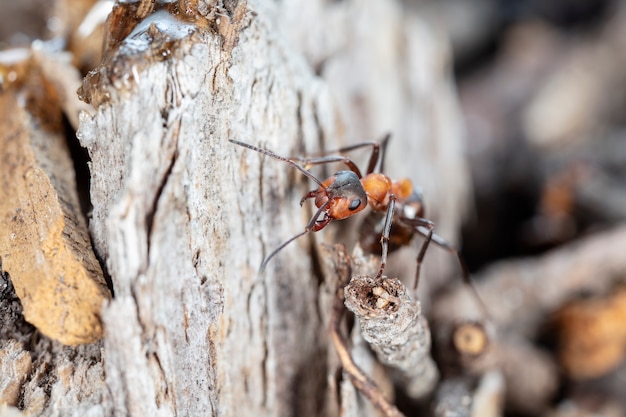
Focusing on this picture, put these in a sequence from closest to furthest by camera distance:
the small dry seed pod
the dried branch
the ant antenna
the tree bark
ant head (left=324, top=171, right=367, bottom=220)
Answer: the tree bark, the small dry seed pod, the ant antenna, the dried branch, ant head (left=324, top=171, right=367, bottom=220)

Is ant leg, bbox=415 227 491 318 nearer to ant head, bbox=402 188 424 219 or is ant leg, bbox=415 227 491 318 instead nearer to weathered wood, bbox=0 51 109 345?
ant head, bbox=402 188 424 219

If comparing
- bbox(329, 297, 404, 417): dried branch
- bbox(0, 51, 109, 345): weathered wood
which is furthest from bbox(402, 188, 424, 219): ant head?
bbox(0, 51, 109, 345): weathered wood

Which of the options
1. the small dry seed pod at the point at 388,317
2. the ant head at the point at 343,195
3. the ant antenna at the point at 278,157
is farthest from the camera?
the ant head at the point at 343,195

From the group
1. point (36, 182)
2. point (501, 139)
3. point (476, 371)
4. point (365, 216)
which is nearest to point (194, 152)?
point (36, 182)

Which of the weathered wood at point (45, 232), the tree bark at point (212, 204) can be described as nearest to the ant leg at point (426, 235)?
the tree bark at point (212, 204)

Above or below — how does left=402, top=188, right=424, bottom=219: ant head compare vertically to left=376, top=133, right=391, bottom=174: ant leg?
below

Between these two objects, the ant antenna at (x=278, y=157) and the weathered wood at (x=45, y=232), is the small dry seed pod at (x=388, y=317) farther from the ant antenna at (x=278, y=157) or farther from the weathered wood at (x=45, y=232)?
the weathered wood at (x=45, y=232)

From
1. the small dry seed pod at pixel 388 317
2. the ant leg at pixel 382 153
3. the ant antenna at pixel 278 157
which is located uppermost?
the ant leg at pixel 382 153

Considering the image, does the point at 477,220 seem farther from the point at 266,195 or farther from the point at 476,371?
the point at 266,195
